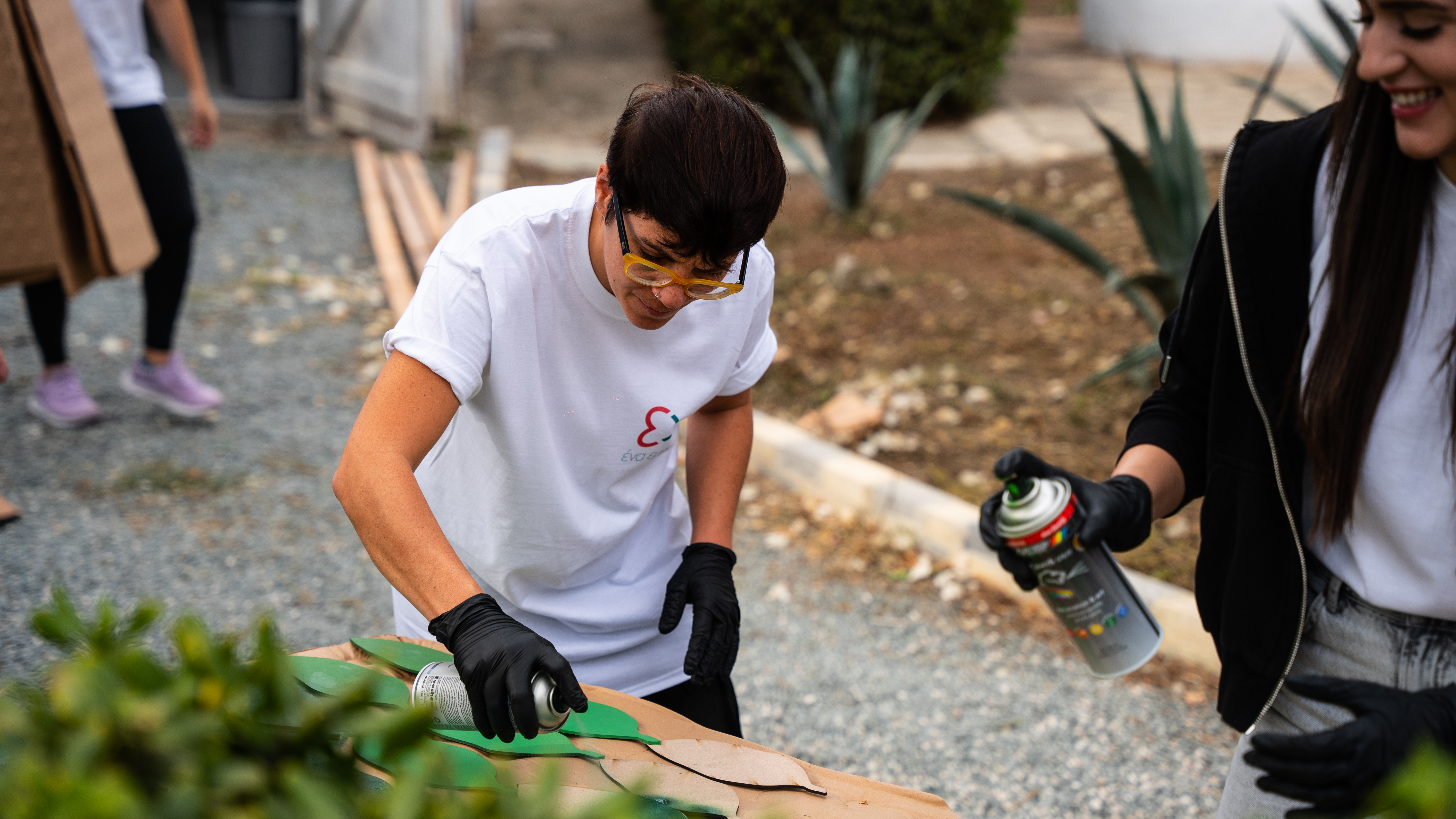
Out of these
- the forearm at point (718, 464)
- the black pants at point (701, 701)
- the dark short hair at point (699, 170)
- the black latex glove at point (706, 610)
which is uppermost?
the dark short hair at point (699, 170)

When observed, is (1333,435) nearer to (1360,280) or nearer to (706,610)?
(1360,280)

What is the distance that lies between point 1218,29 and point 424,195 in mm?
7283

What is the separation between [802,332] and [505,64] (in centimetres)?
659

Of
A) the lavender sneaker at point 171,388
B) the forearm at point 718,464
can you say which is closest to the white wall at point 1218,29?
the lavender sneaker at point 171,388

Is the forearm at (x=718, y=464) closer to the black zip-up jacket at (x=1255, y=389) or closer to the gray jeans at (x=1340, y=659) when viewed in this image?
the black zip-up jacket at (x=1255, y=389)

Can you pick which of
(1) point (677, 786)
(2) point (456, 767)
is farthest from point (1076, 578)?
(2) point (456, 767)

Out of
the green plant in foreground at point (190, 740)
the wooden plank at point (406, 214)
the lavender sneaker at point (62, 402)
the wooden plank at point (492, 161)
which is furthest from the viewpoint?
the wooden plank at point (492, 161)

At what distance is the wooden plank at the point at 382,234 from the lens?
17.8 ft

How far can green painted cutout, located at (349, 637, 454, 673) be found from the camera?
1.52 m

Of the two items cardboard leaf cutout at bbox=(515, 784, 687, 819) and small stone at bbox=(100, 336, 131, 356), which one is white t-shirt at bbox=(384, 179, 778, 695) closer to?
cardboard leaf cutout at bbox=(515, 784, 687, 819)

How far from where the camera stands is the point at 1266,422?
60.9 inches

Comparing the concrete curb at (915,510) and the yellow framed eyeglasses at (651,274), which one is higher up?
the yellow framed eyeglasses at (651,274)

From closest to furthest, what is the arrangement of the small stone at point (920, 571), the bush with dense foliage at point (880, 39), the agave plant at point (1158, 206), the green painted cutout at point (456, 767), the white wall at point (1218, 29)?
the green painted cutout at point (456, 767), the small stone at point (920, 571), the agave plant at point (1158, 206), the bush with dense foliage at point (880, 39), the white wall at point (1218, 29)

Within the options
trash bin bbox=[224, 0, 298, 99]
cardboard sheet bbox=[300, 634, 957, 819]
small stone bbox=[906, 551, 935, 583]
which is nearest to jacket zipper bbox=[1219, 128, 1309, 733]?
cardboard sheet bbox=[300, 634, 957, 819]
